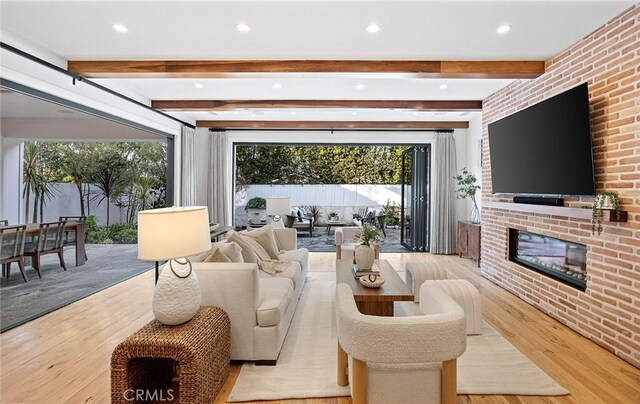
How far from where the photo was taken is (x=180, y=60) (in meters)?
3.77

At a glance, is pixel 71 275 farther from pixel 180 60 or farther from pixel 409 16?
pixel 409 16

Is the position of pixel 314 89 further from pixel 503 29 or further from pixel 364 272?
pixel 364 272

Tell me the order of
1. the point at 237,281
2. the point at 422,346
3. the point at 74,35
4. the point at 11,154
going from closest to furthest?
the point at 422,346 < the point at 237,281 < the point at 74,35 < the point at 11,154

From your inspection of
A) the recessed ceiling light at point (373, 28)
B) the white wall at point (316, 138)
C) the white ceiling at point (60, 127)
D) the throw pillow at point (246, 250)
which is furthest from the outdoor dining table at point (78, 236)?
the recessed ceiling light at point (373, 28)

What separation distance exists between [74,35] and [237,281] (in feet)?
9.09

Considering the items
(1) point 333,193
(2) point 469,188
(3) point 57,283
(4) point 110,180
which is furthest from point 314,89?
(1) point 333,193

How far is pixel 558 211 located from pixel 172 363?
3648 mm

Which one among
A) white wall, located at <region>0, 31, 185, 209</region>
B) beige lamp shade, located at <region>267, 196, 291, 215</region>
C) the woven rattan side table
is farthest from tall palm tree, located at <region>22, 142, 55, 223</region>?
the woven rattan side table

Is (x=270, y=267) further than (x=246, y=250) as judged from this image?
Yes

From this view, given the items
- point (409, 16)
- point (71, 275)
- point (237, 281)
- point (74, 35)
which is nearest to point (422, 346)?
point (237, 281)

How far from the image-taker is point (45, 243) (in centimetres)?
500

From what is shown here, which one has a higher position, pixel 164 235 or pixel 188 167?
pixel 188 167

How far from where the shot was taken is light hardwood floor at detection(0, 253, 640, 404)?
2221 millimetres

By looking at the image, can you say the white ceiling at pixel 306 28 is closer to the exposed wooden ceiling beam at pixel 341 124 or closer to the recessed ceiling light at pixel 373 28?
the recessed ceiling light at pixel 373 28
